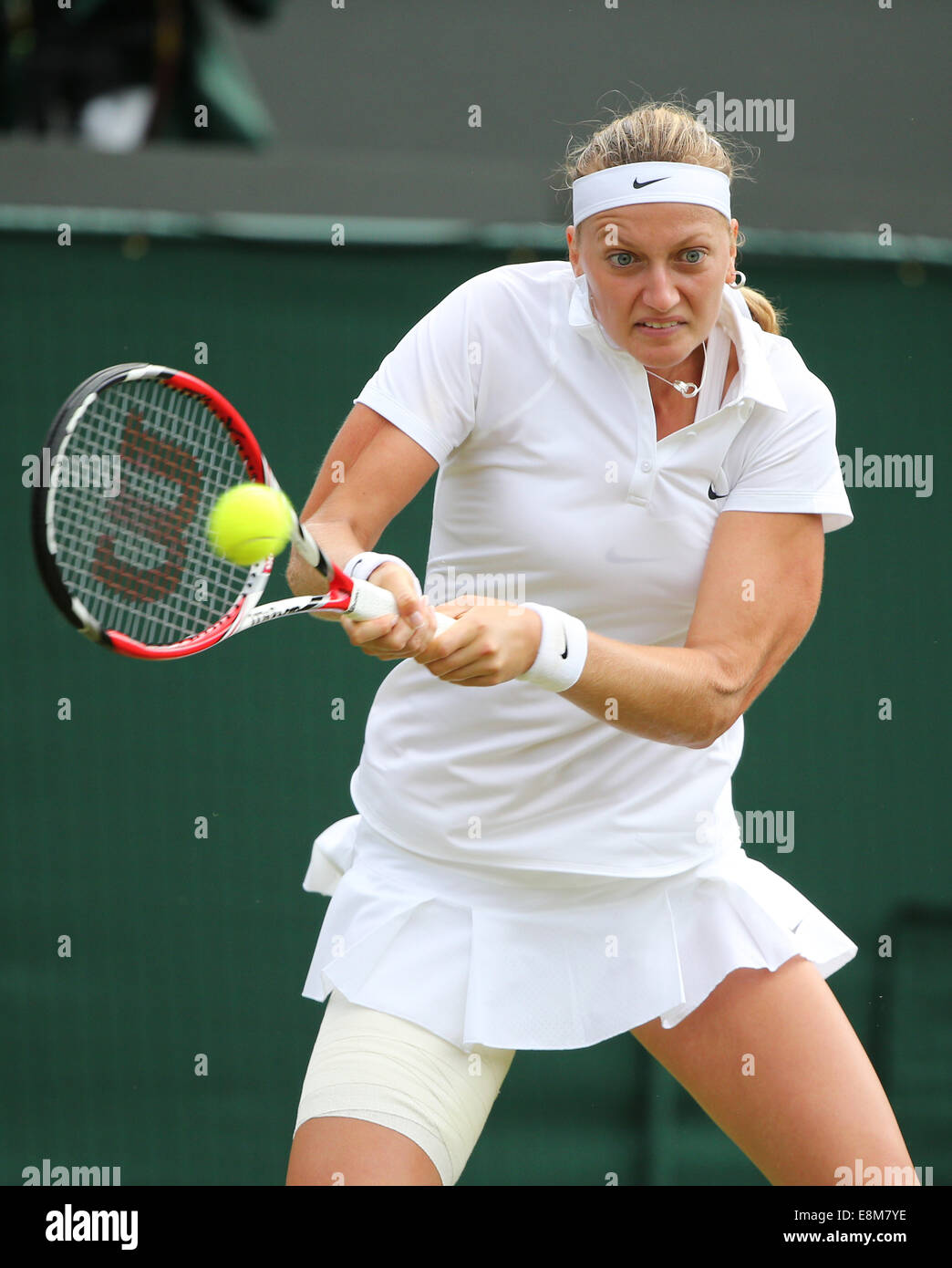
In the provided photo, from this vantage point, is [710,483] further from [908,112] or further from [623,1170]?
[908,112]

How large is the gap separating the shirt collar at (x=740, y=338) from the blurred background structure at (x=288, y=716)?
51.0 inches

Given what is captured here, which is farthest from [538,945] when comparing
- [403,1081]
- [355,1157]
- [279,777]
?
[279,777]

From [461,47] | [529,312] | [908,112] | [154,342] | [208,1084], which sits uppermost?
[461,47]

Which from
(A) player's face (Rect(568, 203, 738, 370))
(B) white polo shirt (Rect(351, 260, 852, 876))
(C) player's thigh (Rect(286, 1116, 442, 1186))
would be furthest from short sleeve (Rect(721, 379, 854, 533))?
(C) player's thigh (Rect(286, 1116, 442, 1186))

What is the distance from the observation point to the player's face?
1.94m

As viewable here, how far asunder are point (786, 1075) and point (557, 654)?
63cm

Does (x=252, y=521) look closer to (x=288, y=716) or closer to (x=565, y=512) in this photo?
(x=565, y=512)

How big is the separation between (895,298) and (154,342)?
5.23 ft

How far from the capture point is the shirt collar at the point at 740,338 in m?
2.03

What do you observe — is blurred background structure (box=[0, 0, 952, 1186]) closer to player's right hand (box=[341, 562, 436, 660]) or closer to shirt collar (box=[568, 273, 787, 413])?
shirt collar (box=[568, 273, 787, 413])

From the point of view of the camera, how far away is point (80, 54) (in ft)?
18.1

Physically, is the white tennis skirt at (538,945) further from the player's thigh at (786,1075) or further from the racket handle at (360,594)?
the racket handle at (360,594)

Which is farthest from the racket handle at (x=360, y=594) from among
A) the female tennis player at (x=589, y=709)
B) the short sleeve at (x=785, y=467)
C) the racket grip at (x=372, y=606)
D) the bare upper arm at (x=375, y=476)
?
the short sleeve at (x=785, y=467)
